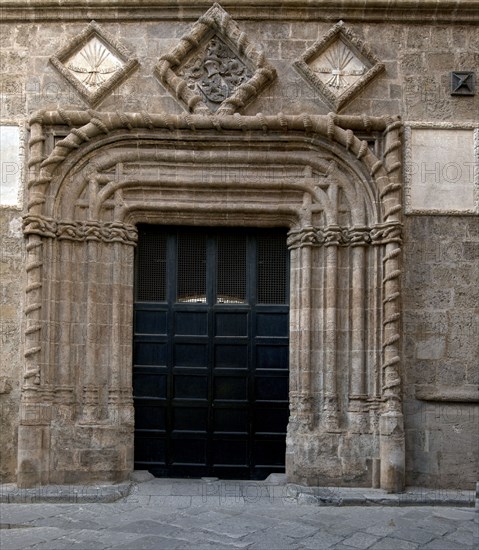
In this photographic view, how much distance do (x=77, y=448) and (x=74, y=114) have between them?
11.6ft

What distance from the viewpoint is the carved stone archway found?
6859mm

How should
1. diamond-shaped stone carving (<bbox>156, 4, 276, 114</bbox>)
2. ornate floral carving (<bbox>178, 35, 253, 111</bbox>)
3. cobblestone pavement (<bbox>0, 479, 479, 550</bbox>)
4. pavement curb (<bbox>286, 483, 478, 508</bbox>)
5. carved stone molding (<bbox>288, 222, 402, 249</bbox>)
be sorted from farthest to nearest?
1. ornate floral carving (<bbox>178, 35, 253, 111</bbox>)
2. diamond-shaped stone carving (<bbox>156, 4, 276, 114</bbox>)
3. carved stone molding (<bbox>288, 222, 402, 249</bbox>)
4. pavement curb (<bbox>286, 483, 478, 508</bbox>)
5. cobblestone pavement (<bbox>0, 479, 479, 550</bbox>)

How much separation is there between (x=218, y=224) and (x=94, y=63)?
7.34 ft

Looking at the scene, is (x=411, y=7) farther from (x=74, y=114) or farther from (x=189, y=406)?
(x=189, y=406)

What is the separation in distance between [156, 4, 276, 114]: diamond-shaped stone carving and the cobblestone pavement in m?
4.04

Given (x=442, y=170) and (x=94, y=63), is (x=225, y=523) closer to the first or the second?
(x=442, y=170)

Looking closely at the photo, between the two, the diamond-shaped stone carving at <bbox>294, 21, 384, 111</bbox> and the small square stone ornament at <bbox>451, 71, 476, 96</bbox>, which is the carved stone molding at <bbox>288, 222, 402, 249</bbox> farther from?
the small square stone ornament at <bbox>451, 71, 476, 96</bbox>

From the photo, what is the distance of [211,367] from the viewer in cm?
730

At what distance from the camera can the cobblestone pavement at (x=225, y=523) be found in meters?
5.28

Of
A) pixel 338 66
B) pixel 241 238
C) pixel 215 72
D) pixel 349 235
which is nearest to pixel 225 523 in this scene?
pixel 241 238

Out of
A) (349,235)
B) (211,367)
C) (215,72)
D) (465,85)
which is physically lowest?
(211,367)

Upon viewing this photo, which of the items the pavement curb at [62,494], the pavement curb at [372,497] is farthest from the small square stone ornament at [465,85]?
the pavement curb at [62,494]

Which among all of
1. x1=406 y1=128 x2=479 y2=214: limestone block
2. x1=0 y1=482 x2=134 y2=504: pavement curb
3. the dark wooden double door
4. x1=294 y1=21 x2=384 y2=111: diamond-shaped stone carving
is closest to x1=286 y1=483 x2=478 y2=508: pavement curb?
the dark wooden double door

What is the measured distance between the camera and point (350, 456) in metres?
6.86
